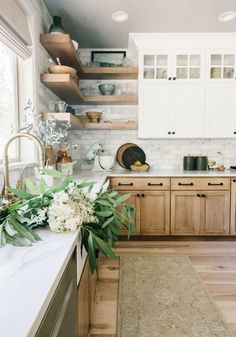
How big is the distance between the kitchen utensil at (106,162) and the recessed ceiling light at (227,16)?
201 centimetres

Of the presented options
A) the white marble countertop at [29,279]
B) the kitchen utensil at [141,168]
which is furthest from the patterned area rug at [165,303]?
the kitchen utensil at [141,168]

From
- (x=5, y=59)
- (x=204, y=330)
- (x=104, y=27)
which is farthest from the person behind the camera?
(x=104, y=27)

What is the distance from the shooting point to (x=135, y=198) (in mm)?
3387

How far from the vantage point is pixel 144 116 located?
3623 mm

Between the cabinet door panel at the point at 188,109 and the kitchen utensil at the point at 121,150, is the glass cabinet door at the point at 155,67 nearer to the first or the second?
the cabinet door panel at the point at 188,109

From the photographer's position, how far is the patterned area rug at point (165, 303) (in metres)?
1.75

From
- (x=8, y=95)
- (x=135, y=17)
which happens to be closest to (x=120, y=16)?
(x=135, y=17)

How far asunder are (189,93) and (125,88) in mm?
894

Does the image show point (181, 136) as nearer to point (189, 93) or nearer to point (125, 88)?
point (189, 93)

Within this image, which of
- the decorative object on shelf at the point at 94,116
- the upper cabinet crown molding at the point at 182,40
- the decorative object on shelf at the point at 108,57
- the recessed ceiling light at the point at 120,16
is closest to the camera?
the recessed ceiling light at the point at 120,16

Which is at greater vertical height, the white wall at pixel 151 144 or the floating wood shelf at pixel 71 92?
the floating wood shelf at pixel 71 92

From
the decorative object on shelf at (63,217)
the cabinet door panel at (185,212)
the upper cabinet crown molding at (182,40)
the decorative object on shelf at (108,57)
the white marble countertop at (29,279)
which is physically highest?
the upper cabinet crown molding at (182,40)

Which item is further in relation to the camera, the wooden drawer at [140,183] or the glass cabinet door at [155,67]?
the glass cabinet door at [155,67]

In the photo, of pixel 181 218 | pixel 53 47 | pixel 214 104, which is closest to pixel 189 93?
pixel 214 104
